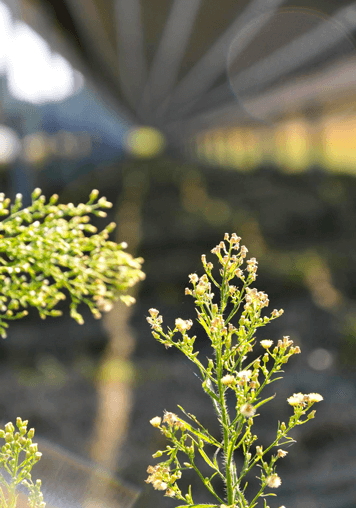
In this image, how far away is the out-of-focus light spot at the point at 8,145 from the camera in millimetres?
4047

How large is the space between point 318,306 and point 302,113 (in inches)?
85.4

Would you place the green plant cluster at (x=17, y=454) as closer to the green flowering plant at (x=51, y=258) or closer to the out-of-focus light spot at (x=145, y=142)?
the green flowering plant at (x=51, y=258)

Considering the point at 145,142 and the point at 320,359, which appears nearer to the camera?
the point at 320,359

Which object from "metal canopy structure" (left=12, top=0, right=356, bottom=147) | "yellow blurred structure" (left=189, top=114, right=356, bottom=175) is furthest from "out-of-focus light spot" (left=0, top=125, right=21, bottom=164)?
"yellow blurred structure" (left=189, top=114, right=356, bottom=175)

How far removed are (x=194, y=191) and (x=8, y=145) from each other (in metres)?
2.05

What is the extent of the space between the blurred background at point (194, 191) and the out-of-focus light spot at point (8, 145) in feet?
0.05

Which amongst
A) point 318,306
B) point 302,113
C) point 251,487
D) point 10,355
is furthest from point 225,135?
point 251,487

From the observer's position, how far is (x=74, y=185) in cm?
443

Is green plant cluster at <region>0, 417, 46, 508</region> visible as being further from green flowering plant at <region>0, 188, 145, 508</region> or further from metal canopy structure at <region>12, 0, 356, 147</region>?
metal canopy structure at <region>12, 0, 356, 147</region>

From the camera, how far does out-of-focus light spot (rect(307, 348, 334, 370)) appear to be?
3626 mm

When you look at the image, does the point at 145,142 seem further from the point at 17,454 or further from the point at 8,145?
the point at 17,454

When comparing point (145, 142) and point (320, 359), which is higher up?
point (145, 142)

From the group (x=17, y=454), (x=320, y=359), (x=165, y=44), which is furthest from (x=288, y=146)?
(x=17, y=454)

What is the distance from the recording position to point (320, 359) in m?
3.69
